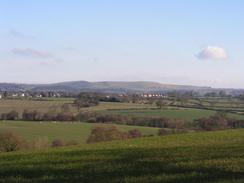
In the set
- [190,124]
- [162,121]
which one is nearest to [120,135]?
[190,124]

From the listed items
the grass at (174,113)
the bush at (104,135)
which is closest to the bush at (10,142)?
the bush at (104,135)

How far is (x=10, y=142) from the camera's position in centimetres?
3969

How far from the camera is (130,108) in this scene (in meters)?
97.0

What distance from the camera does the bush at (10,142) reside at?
126ft

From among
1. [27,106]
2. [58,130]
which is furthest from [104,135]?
[27,106]

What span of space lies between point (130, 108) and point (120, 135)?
155 ft

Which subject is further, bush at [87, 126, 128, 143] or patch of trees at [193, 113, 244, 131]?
patch of trees at [193, 113, 244, 131]

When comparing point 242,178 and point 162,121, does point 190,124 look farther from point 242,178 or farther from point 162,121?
point 242,178

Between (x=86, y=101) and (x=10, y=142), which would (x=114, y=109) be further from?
(x=10, y=142)

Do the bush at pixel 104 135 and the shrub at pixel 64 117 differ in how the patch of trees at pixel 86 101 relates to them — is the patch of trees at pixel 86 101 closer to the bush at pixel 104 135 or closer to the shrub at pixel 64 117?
the shrub at pixel 64 117

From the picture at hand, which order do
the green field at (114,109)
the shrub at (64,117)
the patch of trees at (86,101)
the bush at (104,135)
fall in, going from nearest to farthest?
the bush at (104,135) < the shrub at (64,117) < the green field at (114,109) < the patch of trees at (86,101)

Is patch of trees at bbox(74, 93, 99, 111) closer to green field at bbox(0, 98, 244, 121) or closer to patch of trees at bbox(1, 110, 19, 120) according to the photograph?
green field at bbox(0, 98, 244, 121)

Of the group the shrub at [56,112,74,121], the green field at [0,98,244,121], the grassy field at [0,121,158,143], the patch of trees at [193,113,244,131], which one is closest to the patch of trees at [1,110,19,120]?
the green field at [0,98,244,121]

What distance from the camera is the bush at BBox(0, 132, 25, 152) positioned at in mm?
38281
